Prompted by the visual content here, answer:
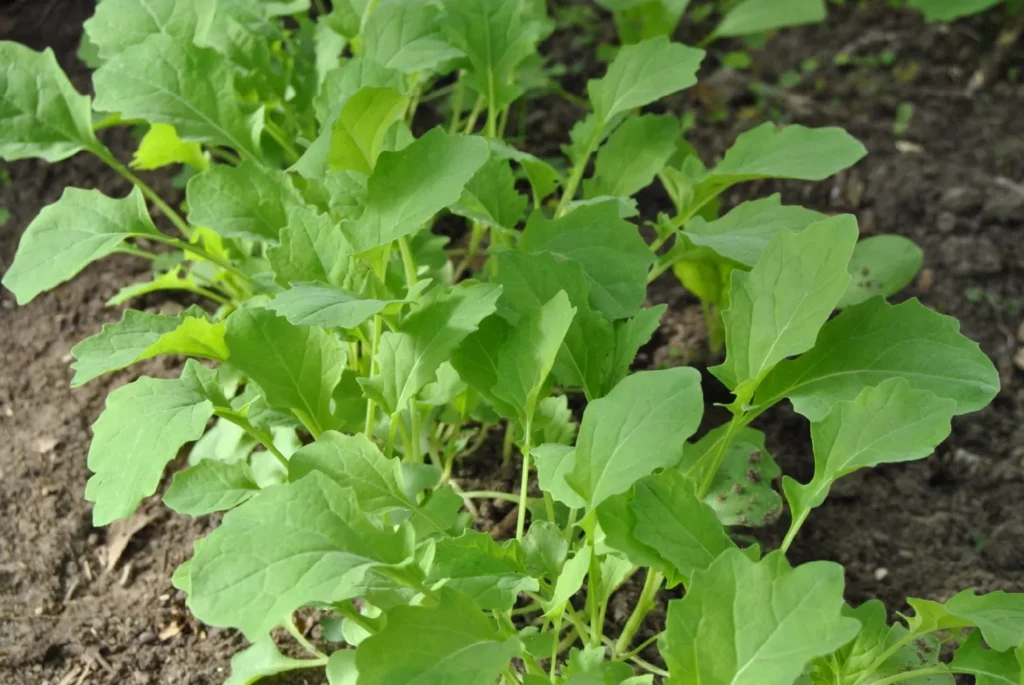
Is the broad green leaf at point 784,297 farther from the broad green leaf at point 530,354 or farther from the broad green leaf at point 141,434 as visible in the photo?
the broad green leaf at point 141,434

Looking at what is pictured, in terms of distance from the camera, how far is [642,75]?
4.43ft

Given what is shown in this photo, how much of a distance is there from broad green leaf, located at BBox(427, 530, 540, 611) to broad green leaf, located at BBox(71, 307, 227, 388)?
14.4 inches

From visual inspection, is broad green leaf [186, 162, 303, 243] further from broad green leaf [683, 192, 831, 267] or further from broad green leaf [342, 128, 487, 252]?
broad green leaf [683, 192, 831, 267]

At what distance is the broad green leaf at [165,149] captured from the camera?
1.45 m

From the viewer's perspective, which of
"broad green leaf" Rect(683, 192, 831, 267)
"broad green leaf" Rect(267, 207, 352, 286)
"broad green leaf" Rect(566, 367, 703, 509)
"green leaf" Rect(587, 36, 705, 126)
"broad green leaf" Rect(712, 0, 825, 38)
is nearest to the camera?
"broad green leaf" Rect(566, 367, 703, 509)

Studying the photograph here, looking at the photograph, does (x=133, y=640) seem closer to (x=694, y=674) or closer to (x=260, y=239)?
(x=260, y=239)

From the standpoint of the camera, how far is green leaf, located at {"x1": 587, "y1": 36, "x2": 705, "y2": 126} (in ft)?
4.33

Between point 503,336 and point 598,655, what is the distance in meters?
0.38

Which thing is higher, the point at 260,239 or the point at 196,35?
the point at 196,35

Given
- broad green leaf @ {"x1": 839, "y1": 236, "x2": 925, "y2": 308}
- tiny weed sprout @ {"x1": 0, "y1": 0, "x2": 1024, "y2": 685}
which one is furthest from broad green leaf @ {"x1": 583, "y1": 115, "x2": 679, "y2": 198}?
broad green leaf @ {"x1": 839, "y1": 236, "x2": 925, "y2": 308}

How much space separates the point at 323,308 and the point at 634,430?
334 mm

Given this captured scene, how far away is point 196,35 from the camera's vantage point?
142 cm

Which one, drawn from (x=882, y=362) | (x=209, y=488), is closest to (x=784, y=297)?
(x=882, y=362)

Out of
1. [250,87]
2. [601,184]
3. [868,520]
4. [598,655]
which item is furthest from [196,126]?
[868,520]
